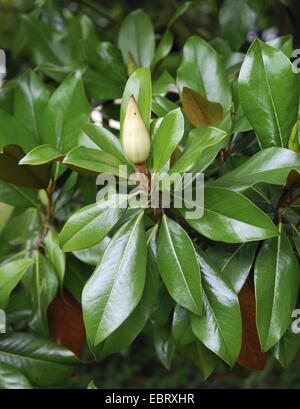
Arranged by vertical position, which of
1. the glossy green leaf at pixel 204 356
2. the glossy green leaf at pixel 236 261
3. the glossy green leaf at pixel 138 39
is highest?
the glossy green leaf at pixel 138 39

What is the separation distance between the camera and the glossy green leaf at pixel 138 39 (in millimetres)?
1232

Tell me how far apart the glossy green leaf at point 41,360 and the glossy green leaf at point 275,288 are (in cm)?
39

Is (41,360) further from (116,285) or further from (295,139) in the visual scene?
(295,139)

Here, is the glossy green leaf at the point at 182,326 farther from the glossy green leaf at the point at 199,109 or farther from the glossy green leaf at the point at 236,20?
the glossy green leaf at the point at 236,20

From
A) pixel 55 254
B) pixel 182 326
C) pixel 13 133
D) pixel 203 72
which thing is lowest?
pixel 182 326

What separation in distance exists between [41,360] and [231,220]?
1.53ft

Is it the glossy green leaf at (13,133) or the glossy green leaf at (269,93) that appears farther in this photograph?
the glossy green leaf at (13,133)

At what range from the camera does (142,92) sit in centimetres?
77

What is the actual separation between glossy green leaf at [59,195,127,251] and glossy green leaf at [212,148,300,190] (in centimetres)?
15

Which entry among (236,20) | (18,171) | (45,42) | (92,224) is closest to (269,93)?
(92,224)

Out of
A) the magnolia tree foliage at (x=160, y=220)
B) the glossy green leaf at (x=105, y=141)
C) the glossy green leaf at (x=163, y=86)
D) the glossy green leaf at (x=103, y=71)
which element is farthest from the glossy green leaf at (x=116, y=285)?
the glossy green leaf at (x=103, y=71)

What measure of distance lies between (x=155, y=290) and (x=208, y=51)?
43cm

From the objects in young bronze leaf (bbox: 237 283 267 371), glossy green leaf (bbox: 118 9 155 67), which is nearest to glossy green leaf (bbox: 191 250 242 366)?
young bronze leaf (bbox: 237 283 267 371)

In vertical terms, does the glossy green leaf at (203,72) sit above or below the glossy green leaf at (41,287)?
above
